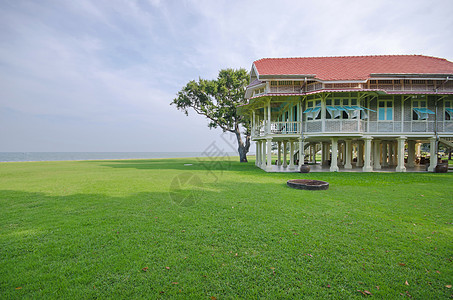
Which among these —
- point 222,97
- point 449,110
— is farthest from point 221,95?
point 449,110

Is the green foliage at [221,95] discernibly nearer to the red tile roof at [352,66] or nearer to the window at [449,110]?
the red tile roof at [352,66]

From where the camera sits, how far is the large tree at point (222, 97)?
30656 millimetres

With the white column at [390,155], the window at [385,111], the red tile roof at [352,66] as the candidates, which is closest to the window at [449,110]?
the red tile roof at [352,66]

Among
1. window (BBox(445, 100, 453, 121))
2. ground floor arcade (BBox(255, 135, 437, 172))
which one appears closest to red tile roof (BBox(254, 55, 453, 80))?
window (BBox(445, 100, 453, 121))

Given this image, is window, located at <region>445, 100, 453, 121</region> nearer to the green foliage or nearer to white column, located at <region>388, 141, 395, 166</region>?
white column, located at <region>388, 141, 395, 166</region>

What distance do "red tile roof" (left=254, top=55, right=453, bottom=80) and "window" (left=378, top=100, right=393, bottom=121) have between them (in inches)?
99.0

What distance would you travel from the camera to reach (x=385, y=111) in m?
17.6

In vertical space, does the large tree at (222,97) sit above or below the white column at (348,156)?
above

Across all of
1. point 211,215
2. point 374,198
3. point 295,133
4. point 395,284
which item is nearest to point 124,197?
point 211,215

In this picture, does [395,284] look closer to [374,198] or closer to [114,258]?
[114,258]

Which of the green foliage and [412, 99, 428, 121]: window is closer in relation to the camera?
[412, 99, 428, 121]: window

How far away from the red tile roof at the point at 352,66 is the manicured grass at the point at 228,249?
13134 mm

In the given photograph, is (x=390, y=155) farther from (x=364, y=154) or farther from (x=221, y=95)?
(x=221, y=95)

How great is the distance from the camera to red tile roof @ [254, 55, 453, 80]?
17.5 meters
